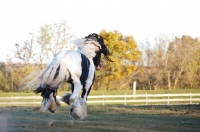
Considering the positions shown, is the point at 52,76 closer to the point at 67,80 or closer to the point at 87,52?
the point at 67,80

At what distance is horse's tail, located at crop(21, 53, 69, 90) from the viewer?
8.48m

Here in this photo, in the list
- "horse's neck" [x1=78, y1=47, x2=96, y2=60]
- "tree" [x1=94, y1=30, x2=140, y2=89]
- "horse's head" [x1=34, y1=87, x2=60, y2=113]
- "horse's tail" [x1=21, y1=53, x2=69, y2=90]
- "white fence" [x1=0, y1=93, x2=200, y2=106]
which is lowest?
"white fence" [x1=0, y1=93, x2=200, y2=106]

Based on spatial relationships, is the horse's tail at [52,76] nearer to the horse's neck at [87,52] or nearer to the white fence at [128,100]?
the horse's neck at [87,52]

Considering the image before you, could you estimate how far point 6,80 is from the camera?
42.2 metres

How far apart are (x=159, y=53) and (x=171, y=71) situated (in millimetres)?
3161

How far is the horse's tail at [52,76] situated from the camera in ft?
27.8

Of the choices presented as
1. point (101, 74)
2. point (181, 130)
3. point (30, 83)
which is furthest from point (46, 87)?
point (101, 74)

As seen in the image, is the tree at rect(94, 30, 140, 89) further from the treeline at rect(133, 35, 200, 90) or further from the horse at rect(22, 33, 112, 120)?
the horse at rect(22, 33, 112, 120)

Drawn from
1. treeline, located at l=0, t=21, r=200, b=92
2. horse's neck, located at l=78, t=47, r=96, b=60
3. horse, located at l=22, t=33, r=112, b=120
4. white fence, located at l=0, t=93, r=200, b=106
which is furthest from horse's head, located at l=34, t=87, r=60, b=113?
treeline, located at l=0, t=21, r=200, b=92

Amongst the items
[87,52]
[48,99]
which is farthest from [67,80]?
[87,52]

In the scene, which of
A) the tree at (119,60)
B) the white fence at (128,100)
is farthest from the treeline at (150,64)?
the white fence at (128,100)

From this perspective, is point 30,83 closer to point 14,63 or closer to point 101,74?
point 14,63

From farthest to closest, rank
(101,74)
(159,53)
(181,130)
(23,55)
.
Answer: (159,53) < (101,74) < (23,55) < (181,130)

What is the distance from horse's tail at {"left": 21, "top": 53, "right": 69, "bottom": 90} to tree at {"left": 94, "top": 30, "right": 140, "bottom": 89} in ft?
141
